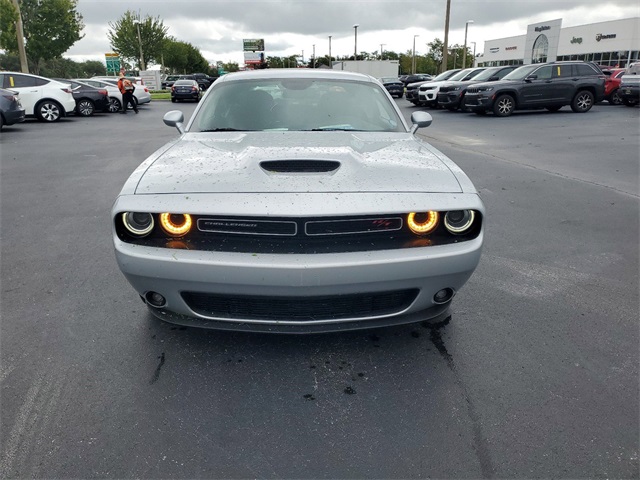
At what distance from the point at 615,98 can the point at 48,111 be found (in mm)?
22407

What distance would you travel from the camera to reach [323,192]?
93.0 inches

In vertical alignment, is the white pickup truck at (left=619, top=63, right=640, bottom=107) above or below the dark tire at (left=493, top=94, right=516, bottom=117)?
above

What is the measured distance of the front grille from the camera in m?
2.42

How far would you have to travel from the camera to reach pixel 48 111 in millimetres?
16375

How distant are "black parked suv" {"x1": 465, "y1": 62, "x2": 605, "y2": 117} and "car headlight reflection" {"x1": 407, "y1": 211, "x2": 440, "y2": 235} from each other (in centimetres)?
1590

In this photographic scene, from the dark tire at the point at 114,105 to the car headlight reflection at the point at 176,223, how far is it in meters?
20.9

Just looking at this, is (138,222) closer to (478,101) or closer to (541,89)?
(478,101)

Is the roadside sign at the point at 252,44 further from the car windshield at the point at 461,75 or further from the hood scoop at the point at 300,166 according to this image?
the hood scoop at the point at 300,166

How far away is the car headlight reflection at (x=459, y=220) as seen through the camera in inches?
101

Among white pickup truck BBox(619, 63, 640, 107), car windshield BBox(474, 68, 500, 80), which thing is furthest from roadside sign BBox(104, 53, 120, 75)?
white pickup truck BBox(619, 63, 640, 107)

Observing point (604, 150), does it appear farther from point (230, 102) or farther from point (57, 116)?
point (57, 116)

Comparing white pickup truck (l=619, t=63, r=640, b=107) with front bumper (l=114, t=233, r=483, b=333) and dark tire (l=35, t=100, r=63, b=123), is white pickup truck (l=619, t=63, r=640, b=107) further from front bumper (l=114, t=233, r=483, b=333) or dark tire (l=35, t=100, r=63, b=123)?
dark tire (l=35, t=100, r=63, b=123)

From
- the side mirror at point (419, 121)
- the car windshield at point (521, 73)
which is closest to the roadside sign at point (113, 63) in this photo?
the car windshield at point (521, 73)

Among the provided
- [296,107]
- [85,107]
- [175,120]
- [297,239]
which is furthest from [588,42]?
[297,239]
